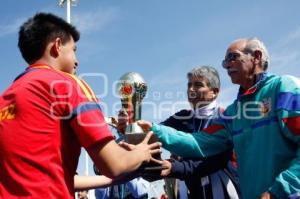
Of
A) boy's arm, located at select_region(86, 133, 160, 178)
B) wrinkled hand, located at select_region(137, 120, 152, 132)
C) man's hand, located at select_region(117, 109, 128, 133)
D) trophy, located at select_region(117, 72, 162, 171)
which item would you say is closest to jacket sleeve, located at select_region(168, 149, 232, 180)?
trophy, located at select_region(117, 72, 162, 171)

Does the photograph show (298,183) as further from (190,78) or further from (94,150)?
(190,78)

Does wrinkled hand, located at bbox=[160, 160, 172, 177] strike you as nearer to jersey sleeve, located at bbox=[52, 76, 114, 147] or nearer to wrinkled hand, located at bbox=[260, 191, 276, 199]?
wrinkled hand, located at bbox=[260, 191, 276, 199]

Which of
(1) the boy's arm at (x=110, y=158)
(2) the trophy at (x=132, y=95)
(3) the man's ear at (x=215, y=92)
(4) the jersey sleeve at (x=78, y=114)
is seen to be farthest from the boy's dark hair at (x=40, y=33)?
(3) the man's ear at (x=215, y=92)

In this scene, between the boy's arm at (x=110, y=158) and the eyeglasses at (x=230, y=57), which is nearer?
the boy's arm at (x=110, y=158)

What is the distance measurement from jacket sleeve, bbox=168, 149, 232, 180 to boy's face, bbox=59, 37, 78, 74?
1.87 metres

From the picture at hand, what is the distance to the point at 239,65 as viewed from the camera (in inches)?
178

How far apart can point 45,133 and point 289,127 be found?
197 cm

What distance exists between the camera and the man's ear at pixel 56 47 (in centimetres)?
311

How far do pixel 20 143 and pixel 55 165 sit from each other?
240 millimetres

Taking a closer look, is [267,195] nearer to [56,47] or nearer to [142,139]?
[142,139]

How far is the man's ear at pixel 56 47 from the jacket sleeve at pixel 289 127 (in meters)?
1.84

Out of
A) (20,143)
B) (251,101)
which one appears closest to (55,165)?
(20,143)

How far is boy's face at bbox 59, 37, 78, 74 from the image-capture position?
311 centimetres

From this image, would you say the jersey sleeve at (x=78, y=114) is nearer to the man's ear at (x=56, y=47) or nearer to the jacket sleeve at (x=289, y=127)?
the man's ear at (x=56, y=47)
